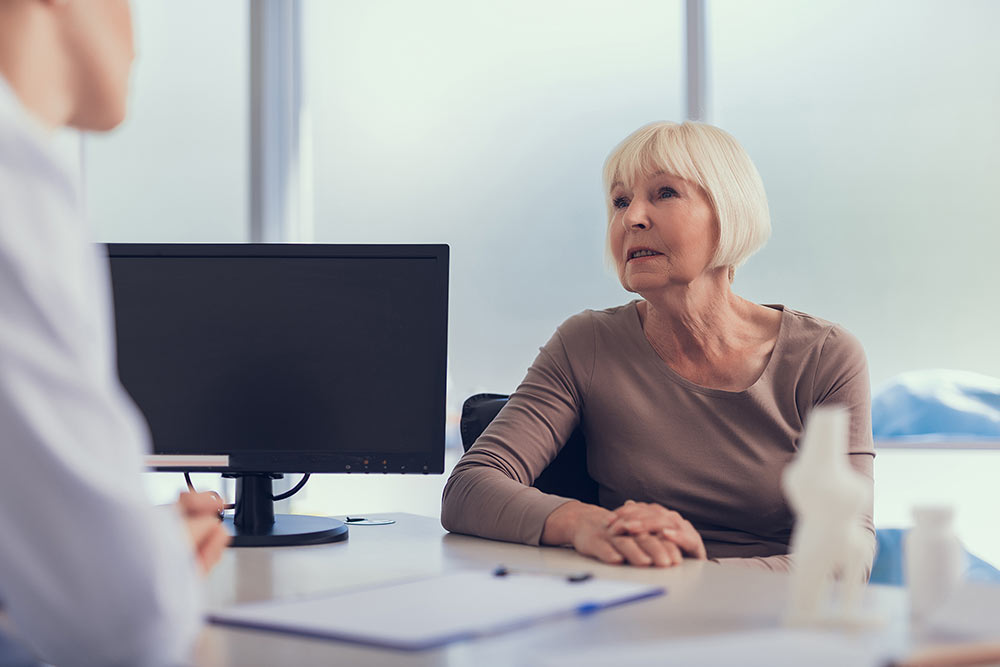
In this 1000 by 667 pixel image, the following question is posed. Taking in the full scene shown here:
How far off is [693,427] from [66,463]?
1.28 meters

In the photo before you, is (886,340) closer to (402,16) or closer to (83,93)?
(402,16)

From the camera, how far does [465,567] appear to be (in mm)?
1197

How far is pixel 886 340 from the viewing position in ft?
10.1

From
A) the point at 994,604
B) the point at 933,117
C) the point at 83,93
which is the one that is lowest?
the point at 994,604

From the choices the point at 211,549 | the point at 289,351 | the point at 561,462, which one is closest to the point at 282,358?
the point at 289,351

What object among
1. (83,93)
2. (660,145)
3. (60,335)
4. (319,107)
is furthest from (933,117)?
(60,335)

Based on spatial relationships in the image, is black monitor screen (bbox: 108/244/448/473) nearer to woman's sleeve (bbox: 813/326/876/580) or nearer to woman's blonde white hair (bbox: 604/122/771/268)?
woman's blonde white hair (bbox: 604/122/771/268)

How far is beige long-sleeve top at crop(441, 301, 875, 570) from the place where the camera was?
1655 millimetres

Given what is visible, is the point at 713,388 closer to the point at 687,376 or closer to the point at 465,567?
the point at 687,376

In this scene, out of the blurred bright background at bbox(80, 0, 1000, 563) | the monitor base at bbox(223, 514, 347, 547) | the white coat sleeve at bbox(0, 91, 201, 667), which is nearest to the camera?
the white coat sleeve at bbox(0, 91, 201, 667)

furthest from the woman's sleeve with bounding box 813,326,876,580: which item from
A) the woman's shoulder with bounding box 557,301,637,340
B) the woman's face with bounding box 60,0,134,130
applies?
the woman's face with bounding box 60,0,134,130

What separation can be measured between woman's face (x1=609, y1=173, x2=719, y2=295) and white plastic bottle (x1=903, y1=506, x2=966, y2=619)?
96 cm

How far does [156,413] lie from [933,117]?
8.37 feet

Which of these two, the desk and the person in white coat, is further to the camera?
the desk
